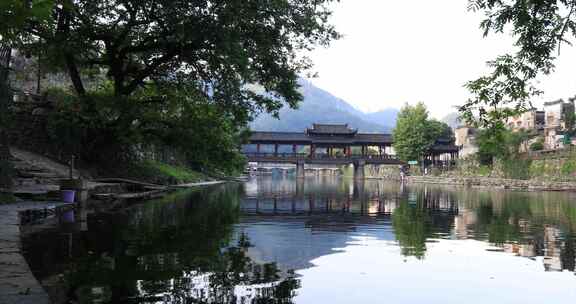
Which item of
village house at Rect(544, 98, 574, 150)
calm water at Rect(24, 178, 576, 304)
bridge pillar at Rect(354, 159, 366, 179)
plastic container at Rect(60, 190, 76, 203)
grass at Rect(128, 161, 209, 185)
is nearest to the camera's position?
calm water at Rect(24, 178, 576, 304)

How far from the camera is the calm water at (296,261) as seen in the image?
7.19 meters

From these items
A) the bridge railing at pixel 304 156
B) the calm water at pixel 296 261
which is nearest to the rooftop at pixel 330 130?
the bridge railing at pixel 304 156

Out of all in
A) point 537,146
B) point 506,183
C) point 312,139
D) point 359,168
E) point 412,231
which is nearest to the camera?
point 412,231

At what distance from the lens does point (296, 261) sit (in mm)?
9758

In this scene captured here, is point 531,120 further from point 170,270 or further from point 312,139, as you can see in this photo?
point 170,270

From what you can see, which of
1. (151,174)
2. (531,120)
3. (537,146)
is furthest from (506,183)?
(151,174)

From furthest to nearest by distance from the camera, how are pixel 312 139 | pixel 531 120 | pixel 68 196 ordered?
1. pixel 312 139
2. pixel 531 120
3. pixel 68 196

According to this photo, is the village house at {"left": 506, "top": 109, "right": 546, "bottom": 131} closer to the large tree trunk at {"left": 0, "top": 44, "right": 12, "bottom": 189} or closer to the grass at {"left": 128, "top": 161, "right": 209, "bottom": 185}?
the grass at {"left": 128, "top": 161, "right": 209, "bottom": 185}

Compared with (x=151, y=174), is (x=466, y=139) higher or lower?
higher

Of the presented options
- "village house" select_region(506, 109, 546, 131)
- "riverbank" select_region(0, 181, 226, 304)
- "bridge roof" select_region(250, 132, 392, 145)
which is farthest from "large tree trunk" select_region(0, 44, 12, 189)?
"village house" select_region(506, 109, 546, 131)

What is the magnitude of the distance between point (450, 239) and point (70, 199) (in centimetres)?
1311

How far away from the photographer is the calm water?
23.6 feet

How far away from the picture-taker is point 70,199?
58.3 ft

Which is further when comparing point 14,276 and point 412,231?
point 412,231
